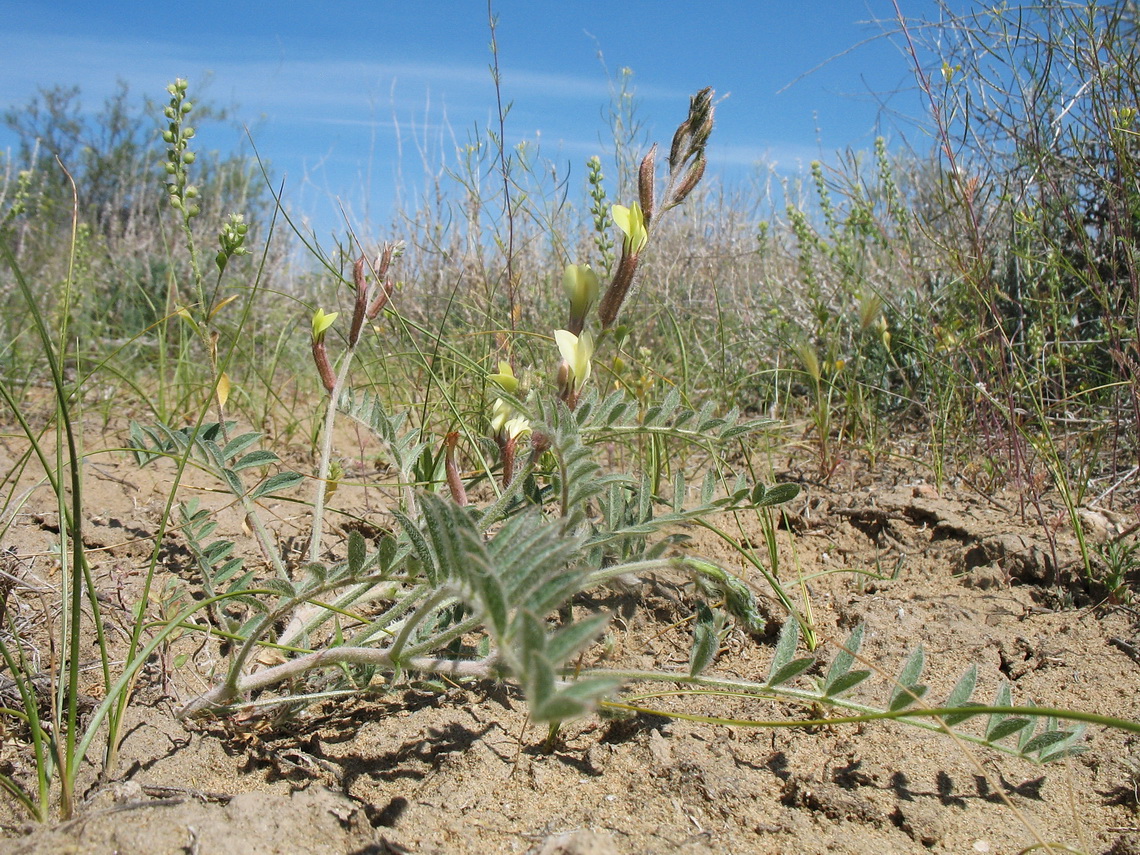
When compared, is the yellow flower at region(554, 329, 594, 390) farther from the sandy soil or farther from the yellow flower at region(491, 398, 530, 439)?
the sandy soil

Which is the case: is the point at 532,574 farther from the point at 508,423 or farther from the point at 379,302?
the point at 379,302

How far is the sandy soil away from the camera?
0.92 m

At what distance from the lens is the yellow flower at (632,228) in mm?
1077

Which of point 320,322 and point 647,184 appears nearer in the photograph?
point 647,184

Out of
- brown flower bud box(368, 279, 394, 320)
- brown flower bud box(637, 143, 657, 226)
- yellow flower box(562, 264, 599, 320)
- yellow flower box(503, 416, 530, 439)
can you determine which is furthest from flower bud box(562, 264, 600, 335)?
brown flower bud box(368, 279, 394, 320)

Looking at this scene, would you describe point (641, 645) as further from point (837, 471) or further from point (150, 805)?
point (837, 471)

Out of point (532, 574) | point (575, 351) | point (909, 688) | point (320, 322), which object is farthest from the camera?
point (320, 322)

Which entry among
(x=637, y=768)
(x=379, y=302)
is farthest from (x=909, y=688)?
(x=379, y=302)

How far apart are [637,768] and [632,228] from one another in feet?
2.34

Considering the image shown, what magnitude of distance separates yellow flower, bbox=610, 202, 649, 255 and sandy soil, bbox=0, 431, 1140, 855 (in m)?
0.67

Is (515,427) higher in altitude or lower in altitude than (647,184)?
lower

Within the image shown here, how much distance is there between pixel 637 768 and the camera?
1.10m

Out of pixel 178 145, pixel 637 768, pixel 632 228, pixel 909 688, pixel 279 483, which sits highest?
pixel 178 145

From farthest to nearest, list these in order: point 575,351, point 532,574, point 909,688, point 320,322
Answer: point 320,322
point 575,351
point 909,688
point 532,574
